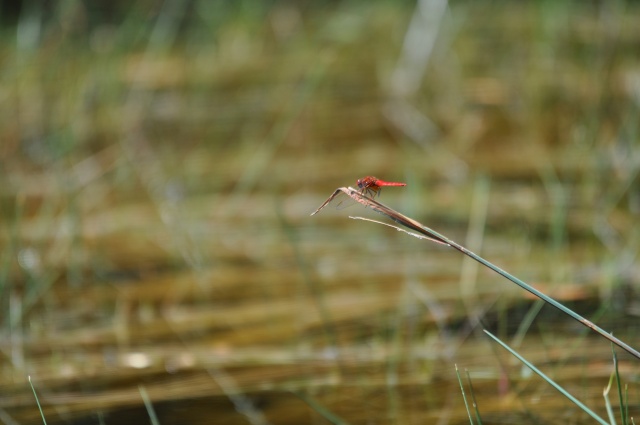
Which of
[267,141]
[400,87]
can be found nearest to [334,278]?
[267,141]

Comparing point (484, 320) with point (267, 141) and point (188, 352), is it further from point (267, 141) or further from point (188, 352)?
point (267, 141)

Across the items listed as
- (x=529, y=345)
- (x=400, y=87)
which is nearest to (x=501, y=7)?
(x=400, y=87)

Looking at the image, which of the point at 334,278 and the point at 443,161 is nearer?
the point at 334,278

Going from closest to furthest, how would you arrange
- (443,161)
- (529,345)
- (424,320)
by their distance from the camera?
(529,345) → (424,320) → (443,161)

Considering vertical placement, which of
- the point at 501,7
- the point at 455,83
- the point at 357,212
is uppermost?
the point at 501,7

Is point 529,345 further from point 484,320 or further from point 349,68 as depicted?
point 349,68

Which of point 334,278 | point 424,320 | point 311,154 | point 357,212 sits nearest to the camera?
point 424,320

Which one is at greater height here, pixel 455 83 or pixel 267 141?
pixel 455 83
